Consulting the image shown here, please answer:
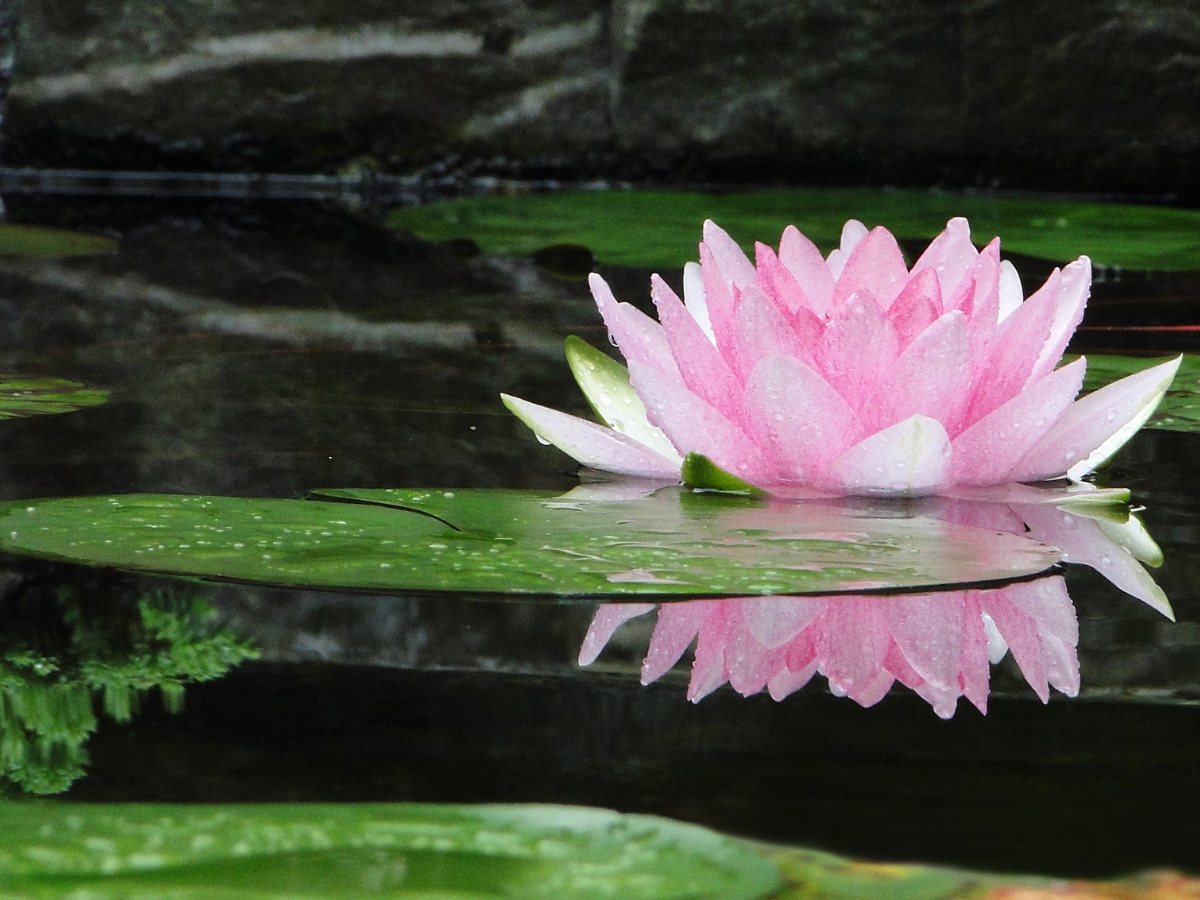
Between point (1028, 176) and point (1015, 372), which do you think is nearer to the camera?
point (1015, 372)

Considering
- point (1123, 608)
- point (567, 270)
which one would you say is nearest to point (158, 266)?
point (567, 270)

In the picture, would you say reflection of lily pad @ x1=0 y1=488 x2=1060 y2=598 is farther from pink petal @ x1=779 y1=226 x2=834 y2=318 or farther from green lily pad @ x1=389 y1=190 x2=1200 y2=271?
green lily pad @ x1=389 y1=190 x2=1200 y2=271

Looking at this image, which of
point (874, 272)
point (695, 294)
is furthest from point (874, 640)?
point (695, 294)

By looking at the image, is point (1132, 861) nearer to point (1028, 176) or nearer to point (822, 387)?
point (822, 387)

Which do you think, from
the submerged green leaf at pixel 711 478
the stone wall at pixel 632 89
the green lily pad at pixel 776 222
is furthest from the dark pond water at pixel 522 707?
the stone wall at pixel 632 89

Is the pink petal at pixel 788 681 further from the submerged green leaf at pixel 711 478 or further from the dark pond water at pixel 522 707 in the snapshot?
the submerged green leaf at pixel 711 478

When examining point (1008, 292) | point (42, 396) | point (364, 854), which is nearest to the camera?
point (364, 854)

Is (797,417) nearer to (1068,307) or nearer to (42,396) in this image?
(1068,307)
